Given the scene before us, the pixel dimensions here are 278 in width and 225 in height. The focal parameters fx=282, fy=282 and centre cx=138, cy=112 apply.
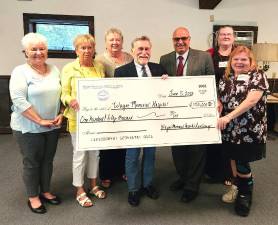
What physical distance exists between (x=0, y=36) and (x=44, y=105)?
296 centimetres

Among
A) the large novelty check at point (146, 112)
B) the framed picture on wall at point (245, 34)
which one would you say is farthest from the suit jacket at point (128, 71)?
the framed picture on wall at point (245, 34)

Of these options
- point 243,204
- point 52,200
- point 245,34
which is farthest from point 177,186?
point 245,34

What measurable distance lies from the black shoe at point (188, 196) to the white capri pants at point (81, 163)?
81 centimetres

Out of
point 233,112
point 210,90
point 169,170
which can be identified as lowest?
point 169,170

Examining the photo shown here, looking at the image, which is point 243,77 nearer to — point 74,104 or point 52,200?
point 74,104

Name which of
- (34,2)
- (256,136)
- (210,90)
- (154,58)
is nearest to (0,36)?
(34,2)

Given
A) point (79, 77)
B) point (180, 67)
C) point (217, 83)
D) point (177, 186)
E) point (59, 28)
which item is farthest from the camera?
point (59, 28)

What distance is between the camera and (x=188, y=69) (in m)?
2.34

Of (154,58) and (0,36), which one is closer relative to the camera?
(0,36)

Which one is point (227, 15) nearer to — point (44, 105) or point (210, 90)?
point (210, 90)

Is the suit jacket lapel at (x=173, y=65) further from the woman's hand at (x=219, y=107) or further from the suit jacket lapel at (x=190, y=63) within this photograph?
the woman's hand at (x=219, y=107)

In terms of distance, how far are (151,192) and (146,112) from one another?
2.69 feet

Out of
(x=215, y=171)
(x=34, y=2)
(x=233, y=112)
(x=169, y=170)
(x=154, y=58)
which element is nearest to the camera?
(x=233, y=112)

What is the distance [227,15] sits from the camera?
4.86 meters
